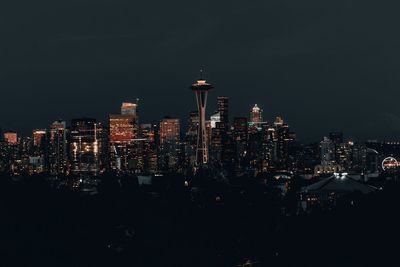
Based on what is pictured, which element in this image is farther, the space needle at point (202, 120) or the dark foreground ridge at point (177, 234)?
the space needle at point (202, 120)

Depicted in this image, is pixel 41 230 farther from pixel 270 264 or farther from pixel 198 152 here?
pixel 198 152

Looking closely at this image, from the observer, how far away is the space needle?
139m

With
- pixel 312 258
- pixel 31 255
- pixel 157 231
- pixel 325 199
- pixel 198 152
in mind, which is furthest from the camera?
pixel 198 152

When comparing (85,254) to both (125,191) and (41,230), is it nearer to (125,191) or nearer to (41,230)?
(41,230)

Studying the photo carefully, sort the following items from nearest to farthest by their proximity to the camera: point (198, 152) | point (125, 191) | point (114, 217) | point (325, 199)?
point (114, 217), point (125, 191), point (325, 199), point (198, 152)

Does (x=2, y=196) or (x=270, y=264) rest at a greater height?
(x=2, y=196)

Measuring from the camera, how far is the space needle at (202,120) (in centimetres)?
13915

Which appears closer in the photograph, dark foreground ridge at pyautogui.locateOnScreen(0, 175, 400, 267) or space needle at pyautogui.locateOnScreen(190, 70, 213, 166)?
dark foreground ridge at pyautogui.locateOnScreen(0, 175, 400, 267)

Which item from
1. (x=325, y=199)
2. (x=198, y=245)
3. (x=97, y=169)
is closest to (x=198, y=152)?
(x=97, y=169)

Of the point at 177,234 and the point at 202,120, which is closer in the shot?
the point at 177,234

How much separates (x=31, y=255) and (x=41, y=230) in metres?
3.39

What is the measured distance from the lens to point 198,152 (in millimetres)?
149750

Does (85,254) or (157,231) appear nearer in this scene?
(85,254)

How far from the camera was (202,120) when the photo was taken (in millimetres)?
135375
